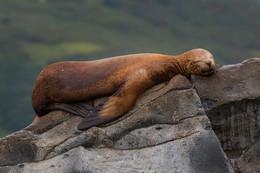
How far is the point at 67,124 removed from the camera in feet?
15.6

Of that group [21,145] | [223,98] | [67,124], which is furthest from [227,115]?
[21,145]

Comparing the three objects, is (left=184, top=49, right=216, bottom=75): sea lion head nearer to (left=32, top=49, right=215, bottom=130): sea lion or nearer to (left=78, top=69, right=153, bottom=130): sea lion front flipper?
(left=32, top=49, right=215, bottom=130): sea lion

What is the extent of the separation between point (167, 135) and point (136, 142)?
1.11 ft

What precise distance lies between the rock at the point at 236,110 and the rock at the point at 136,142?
27 centimetres

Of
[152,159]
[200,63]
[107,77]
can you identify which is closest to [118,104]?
[107,77]

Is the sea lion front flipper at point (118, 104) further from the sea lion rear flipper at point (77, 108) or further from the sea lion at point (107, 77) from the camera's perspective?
the sea lion rear flipper at point (77, 108)

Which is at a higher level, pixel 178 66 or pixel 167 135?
pixel 178 66

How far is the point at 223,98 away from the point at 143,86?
3.08 feet

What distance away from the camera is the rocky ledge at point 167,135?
418 cm

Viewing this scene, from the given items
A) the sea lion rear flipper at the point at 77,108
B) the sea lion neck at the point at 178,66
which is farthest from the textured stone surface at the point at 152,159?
the sea lion neck at the point at 178,66

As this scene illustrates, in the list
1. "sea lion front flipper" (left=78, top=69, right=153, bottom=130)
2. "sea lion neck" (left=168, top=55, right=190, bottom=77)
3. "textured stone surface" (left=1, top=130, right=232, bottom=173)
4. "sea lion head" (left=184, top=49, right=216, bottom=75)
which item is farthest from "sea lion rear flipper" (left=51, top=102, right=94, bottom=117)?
"sea lion head" (left=184, top=49, right=216, bottom=75)

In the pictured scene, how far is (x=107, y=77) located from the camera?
4.98 metres

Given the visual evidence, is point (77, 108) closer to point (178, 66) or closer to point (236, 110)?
point (178, 66)

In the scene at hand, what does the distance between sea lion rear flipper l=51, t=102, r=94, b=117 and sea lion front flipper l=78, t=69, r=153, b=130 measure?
172mm
